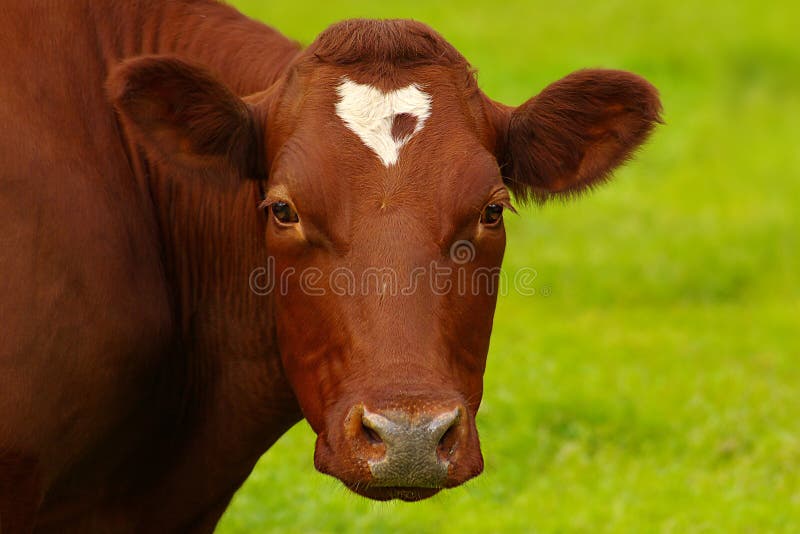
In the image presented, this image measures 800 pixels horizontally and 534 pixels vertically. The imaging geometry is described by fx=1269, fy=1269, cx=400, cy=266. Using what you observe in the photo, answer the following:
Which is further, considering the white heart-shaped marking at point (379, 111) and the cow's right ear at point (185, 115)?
the cow's right ear at point (185, 115)

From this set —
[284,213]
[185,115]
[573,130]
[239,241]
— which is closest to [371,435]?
[284,213]

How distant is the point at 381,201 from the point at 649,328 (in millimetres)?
7354

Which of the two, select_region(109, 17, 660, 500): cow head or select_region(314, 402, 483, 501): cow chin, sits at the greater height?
select_region(109, 17, 660, 500): cow head

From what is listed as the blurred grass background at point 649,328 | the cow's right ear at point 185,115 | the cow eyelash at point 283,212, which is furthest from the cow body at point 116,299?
the blurred grass background at point 649,328

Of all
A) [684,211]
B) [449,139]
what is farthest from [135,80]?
[684,211]

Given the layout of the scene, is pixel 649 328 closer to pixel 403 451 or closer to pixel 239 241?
pixel 239 241

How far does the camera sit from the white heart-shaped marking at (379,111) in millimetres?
4574

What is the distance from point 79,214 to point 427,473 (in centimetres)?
161

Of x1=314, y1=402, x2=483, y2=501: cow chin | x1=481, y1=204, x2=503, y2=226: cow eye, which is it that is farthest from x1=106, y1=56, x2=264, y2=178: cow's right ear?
x1=314, y1=402, x2=483, y2=501: cow chin

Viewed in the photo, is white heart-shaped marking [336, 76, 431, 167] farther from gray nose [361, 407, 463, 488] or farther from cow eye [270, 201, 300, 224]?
gray nose [361, 407, 463, 488]

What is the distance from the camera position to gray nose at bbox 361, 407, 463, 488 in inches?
162

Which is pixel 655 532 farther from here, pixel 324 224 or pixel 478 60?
pixel 478 60

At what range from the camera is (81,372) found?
4570 mm

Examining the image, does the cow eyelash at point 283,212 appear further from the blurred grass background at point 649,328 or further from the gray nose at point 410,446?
the blurred grass background at point 649,328
